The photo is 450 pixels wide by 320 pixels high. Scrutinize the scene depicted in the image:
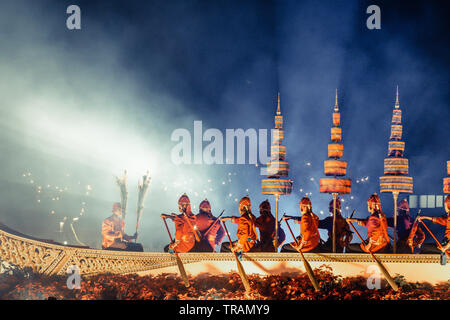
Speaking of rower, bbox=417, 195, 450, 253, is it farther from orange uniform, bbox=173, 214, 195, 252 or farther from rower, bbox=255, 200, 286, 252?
orange uniform, bbox=173, 214, 195, 252

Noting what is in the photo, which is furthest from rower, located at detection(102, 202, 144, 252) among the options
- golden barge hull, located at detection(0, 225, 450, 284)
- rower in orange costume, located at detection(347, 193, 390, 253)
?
rower in orange costume, located at detection(347, 193, 390, 253)

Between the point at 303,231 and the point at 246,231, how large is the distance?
1021 millimetres

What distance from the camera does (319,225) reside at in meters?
12.0

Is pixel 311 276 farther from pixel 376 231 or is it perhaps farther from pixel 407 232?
pixel 407 232

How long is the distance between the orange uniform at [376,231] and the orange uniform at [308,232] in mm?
813

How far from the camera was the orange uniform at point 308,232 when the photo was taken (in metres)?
11.3

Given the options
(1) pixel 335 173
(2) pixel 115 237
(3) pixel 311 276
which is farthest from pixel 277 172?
(2) pixel 115 237

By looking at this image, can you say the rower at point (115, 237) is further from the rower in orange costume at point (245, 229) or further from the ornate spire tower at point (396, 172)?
the ornate spire tower at point (396, 172)

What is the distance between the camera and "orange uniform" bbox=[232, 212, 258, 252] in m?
11.5

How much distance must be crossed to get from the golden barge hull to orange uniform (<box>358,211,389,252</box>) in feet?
0.85

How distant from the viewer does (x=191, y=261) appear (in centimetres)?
1176
